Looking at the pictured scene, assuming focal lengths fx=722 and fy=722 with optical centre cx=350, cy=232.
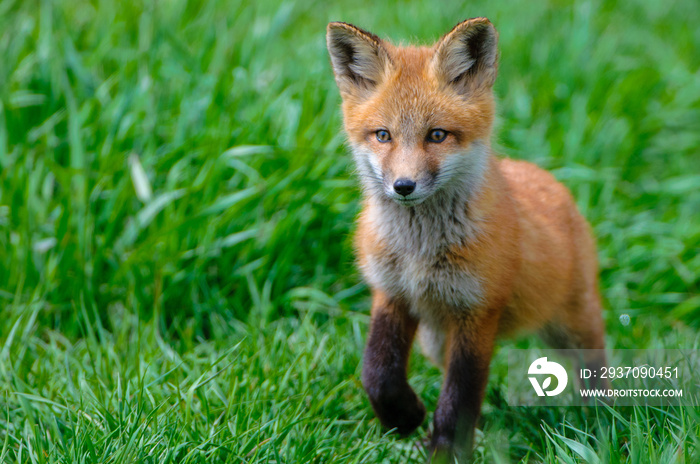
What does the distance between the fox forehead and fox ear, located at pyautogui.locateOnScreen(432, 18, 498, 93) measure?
0.05 m

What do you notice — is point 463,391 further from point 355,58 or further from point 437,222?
point 355,58

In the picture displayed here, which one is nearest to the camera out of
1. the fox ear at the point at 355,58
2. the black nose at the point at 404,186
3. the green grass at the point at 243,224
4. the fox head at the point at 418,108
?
the black nose at the point at 404,186

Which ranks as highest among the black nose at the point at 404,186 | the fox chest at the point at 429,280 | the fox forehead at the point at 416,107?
the fox forehead at the point at 416,107

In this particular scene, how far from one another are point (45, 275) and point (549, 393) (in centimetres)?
294

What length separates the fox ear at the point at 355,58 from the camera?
3.43 m

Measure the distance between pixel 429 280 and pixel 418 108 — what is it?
0.79m

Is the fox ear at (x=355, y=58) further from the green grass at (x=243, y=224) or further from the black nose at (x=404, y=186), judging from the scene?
the green grass at (x=243, y=224)

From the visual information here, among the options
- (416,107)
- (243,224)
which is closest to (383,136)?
(416,107)

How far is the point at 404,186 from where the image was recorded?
119 inches

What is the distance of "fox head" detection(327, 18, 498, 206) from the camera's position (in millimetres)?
3154

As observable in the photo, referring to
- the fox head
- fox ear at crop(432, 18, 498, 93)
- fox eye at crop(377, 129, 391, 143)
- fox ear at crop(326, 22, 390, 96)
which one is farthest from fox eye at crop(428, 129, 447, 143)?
fox ear at crop(326, 22, 390, 96)

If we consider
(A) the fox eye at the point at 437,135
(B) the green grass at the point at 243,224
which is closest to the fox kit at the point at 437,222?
(A) the fox eye at the point at 437,135

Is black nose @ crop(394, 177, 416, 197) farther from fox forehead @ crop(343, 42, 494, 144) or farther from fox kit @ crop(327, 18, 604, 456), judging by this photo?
fox forehead @ crop(343, 42, 494, 144)

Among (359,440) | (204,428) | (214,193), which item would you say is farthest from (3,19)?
(359,440)
